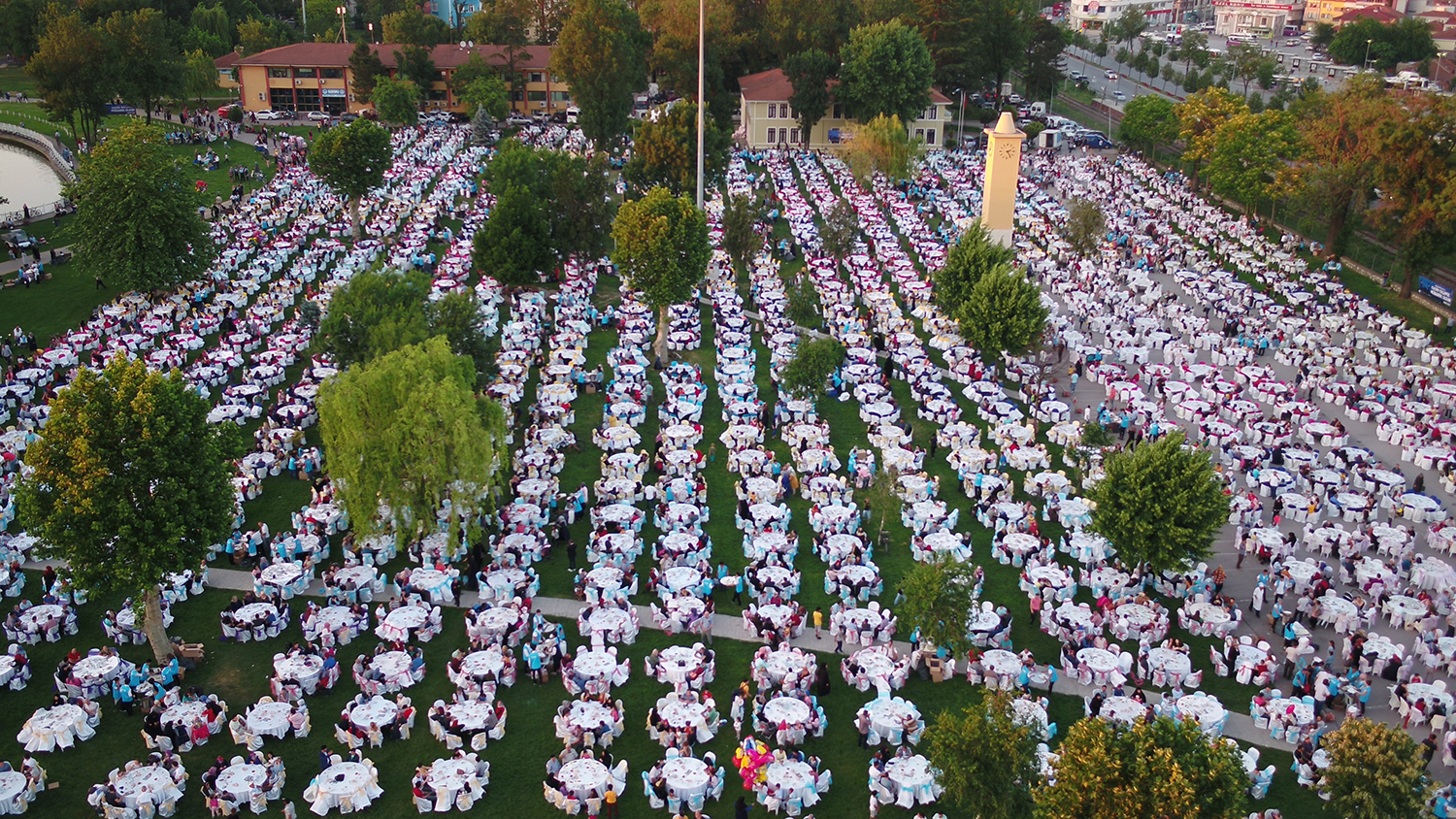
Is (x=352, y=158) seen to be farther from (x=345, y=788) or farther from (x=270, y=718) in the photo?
(x=345, y=788)

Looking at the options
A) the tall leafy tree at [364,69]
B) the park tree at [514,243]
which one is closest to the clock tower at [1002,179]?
the park tree at [514,243]

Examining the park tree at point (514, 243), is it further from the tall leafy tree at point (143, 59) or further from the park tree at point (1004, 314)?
the tall leafy tree at point (143, 59)

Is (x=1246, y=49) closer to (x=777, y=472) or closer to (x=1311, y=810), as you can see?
(x=777, y=472)

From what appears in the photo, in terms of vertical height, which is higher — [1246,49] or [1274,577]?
[1246,49]

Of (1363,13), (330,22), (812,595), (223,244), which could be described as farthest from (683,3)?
(1363,13)

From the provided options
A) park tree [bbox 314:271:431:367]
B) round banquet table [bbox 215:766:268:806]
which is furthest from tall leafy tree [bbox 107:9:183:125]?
round banquet table [bbox 215:766:268:806]

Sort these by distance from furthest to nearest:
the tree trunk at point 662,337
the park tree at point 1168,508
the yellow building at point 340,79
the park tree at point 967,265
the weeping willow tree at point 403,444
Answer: the yellow building at point 340,79
the park tree at point 967,265
the tree trunk at point 662,337
the park tree at point 1168,508
the weeping willow tree at point 403,444

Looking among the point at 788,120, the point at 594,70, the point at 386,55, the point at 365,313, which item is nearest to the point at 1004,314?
the point at 365,313
